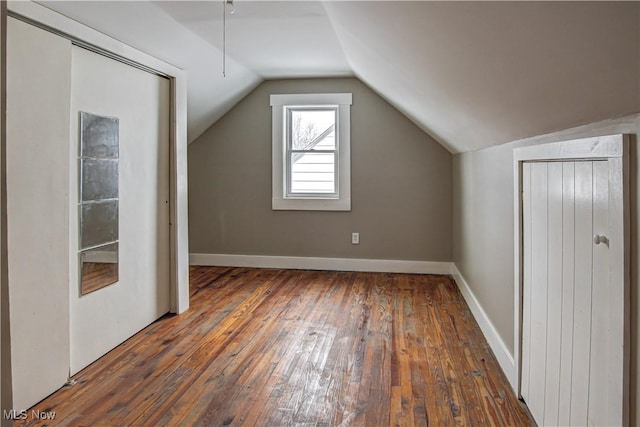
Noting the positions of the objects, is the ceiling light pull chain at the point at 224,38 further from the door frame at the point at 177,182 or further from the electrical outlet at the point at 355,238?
the electrical outlet at the point at 355,238

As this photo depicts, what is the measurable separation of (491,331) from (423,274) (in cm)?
223

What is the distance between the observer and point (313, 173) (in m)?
5.55

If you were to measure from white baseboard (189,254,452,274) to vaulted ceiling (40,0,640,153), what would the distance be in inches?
60.6

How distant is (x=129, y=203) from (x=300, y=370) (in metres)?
1.58

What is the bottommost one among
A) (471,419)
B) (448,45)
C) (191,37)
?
(471,419)

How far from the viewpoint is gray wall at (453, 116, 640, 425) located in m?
1.20

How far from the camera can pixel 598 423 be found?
4.56 feet

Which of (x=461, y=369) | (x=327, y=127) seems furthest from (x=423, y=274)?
(x=461, y=369)

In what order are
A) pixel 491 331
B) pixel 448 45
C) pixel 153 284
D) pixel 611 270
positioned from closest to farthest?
1. pixel 611 270
2. pixel 448 45
3. pixel 491 331
4. pixel 153 284

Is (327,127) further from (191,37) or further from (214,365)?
(214,365)

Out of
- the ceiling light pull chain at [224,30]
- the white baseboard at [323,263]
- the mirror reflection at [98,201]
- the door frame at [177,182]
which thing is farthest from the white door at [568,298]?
the white baseboard at [323,263]

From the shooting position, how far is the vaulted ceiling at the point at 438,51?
3.56 ft

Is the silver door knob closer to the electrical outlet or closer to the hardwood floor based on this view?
the hardwood floor

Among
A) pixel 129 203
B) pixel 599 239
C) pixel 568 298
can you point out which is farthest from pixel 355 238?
pixel 599 239
